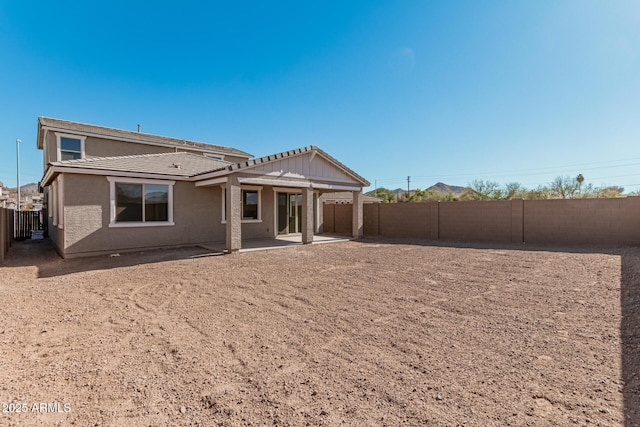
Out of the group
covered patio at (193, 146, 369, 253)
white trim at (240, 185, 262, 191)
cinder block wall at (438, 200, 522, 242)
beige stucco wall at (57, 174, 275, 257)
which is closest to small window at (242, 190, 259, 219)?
covered patio at (193, 146, 369, 253)

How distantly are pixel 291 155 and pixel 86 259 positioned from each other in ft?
25.8

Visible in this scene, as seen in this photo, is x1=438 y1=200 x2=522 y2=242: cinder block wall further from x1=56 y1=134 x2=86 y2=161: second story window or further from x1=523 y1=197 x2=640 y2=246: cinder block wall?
x1=56 y1=134 x2=86 y2=161: second story window

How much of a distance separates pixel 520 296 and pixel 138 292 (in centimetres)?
728

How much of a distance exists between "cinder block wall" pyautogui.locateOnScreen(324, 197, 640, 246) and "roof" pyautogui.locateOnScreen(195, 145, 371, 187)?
305 cm

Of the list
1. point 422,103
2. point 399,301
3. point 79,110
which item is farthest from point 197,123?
point 399,301

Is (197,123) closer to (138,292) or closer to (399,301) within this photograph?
(138,292)

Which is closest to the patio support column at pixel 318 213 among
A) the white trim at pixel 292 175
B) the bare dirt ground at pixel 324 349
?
the white trim at pixel 292 175

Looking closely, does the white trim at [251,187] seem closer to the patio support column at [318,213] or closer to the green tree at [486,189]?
the patio support column at [318,213]

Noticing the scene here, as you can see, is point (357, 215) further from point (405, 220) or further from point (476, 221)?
point (476, 221)

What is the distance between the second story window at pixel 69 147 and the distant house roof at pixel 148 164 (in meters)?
2.97

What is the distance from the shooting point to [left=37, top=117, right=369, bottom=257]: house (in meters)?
9.66

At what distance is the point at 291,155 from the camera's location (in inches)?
477

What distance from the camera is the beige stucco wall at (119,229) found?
939 cm

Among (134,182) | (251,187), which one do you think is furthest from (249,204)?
(134,182)
